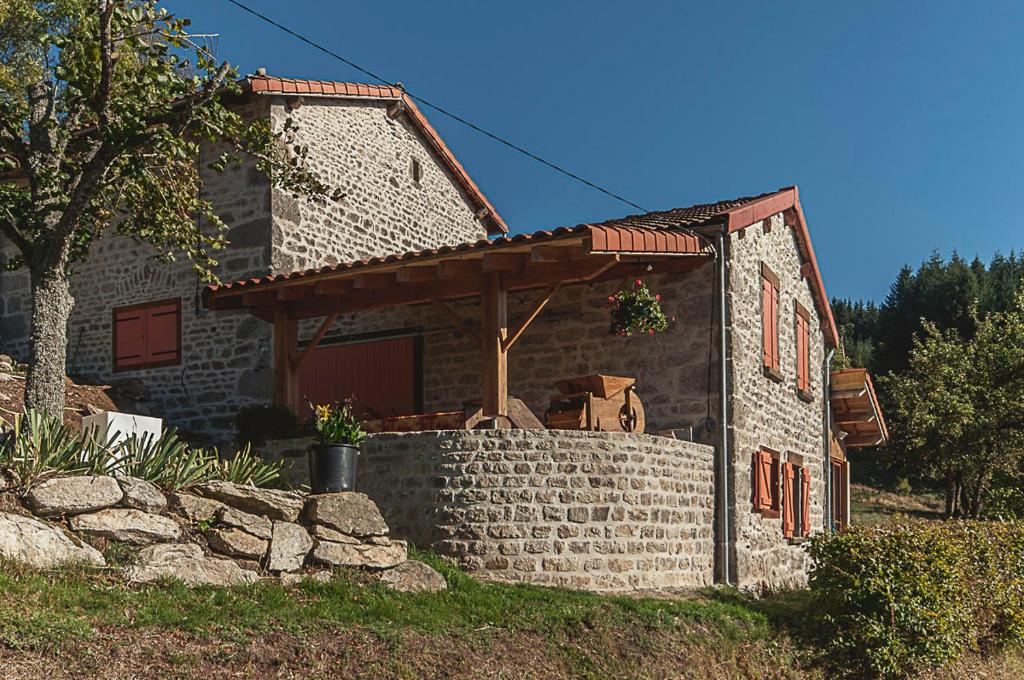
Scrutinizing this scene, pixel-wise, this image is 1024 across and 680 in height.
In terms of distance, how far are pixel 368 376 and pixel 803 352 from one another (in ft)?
22.1

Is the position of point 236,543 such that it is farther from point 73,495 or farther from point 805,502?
point 805,502

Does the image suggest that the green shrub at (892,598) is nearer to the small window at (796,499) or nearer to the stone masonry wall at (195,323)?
the small window at (796,499)

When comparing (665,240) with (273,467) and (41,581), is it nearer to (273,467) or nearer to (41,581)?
(273,467)

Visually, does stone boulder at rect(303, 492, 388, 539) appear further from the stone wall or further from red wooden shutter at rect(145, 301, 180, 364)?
red wooden shutter at rect(145, 301, 180, 364)

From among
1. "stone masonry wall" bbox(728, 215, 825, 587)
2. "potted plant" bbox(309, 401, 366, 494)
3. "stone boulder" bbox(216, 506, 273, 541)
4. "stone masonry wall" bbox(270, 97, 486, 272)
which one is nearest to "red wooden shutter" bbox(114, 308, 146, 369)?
"stone masonry wall" bbox(270, 97, 486, 272)

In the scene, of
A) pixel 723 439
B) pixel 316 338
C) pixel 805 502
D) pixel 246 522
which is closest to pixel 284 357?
pixel 316 338

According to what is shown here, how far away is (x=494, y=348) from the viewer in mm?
11266

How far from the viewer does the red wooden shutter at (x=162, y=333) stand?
603 inches

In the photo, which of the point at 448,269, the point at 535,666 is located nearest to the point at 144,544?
the point at 535,666

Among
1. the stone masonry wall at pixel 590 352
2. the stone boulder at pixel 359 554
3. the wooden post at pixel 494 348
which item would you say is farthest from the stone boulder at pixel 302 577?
the stone masonry wall at pixel 590 352

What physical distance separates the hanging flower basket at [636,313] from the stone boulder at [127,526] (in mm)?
5523

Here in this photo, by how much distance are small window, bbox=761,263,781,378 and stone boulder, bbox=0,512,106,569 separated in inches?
358

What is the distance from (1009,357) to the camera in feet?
83.9

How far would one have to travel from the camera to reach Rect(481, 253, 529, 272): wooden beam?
1107cm
